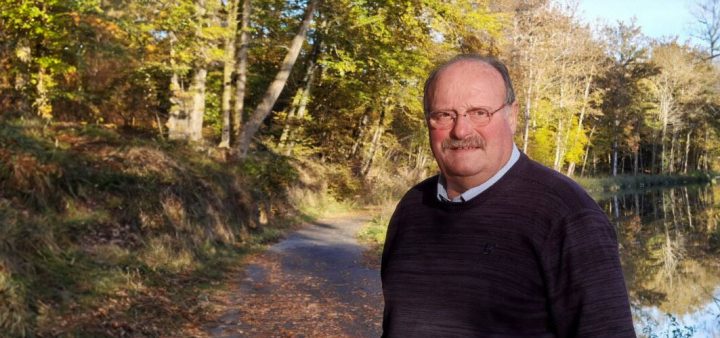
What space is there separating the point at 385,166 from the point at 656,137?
3010 cm

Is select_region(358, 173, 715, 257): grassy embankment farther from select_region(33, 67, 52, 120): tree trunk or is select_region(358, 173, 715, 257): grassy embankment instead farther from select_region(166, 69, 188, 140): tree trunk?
select_region(33, 67, 52, 120): tree trunk

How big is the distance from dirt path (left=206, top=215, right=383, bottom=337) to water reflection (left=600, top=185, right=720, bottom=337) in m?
4.03

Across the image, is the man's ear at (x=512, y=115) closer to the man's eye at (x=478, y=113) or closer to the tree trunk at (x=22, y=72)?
the man's eye at (x=478, y=113)

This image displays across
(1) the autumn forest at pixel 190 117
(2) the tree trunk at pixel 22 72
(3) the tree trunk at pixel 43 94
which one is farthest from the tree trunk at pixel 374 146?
(2) the tree trunk at pixel 22 72

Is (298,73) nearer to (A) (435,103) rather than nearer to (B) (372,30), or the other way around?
(B) (372,30)

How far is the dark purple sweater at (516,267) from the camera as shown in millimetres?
1472

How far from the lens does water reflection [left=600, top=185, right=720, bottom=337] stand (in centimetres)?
1002

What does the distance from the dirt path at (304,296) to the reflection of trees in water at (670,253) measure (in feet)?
16.1

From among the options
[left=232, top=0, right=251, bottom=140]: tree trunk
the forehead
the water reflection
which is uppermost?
[left=232, top=0, right=251, bottom=140]: tree trunk

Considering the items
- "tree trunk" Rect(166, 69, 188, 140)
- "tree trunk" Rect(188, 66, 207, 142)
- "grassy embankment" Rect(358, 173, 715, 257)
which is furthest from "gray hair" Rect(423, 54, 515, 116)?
"grassy embankment" Rect(358, 173, 715, 257)

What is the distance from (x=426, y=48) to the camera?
67.3ft

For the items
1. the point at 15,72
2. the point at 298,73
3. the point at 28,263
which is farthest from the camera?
the point at 298,73

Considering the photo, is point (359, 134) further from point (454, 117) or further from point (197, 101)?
point (454, 117)

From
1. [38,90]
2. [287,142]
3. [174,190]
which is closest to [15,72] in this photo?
[38,90]
